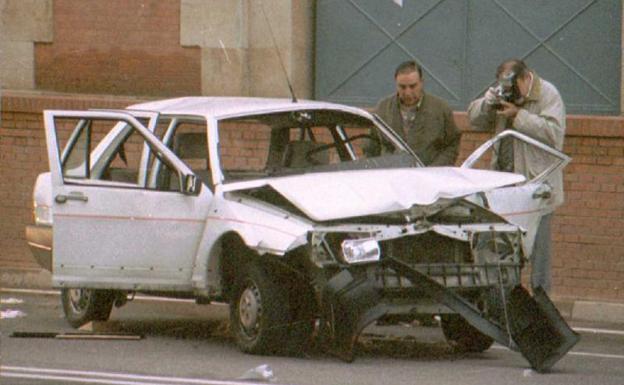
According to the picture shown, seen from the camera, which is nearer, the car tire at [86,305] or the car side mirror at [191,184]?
the car side mirror at [191,184]

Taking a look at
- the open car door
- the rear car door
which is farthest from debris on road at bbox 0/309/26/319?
the open car door

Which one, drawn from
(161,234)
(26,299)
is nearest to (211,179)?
(161,234)

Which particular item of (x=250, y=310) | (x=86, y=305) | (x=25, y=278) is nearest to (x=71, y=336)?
(x=86, y=305)

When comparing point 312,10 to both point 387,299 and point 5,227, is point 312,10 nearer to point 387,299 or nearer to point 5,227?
point 5,227

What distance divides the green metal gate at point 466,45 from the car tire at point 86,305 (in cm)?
490

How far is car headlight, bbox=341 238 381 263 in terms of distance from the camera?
11.1 metres

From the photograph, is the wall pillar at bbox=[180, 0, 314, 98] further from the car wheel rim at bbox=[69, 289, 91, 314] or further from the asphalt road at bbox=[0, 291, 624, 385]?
the car wheel rim at bbox=[69, 289, 91, 314]

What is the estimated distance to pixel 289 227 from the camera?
11.4 m

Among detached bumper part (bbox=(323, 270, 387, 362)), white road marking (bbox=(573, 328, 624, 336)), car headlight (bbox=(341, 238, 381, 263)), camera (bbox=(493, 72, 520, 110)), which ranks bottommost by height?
white road marking (bbox=(573, 328, 624, 336))

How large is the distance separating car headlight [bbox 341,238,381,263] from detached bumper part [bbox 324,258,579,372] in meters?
0.09

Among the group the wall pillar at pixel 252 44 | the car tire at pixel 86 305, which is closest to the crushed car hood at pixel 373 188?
the car tire at pixel 86 305

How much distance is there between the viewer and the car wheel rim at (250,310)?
460 inches

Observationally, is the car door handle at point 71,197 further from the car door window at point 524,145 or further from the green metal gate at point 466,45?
the green metal gate at point 466,45

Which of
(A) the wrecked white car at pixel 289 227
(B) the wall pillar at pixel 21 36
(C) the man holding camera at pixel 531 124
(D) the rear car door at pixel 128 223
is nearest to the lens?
(A) the wrecked white car at pixel 289 227
